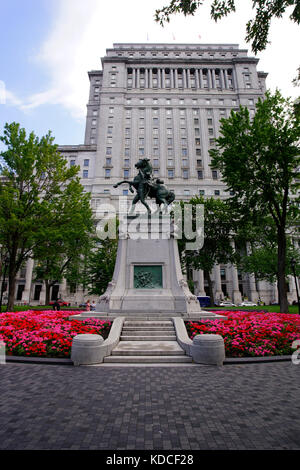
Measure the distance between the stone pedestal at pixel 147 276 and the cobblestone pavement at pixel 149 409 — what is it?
5.16 meters

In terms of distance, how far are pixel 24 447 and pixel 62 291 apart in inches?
2250

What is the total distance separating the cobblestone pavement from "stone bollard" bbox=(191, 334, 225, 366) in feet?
1.71

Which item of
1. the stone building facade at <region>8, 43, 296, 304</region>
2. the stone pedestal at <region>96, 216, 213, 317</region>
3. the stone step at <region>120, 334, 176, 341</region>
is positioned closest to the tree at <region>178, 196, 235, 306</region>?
the stone pedestal at <region>96, 216, 213, 317</region>

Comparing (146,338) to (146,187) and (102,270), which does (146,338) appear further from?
(102,270)

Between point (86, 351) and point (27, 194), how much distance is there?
47.2ft

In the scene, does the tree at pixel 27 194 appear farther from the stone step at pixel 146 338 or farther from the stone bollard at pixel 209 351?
the stone bollard at pixel 209 351

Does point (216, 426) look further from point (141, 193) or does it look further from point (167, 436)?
point (141, 193)

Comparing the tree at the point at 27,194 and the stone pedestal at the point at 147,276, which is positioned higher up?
the tree at the point at 27,194

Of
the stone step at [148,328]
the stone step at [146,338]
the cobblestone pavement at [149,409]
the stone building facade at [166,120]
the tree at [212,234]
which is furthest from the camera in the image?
the stone building facade at [166,120]

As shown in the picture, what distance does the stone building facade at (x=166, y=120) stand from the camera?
61.2 m

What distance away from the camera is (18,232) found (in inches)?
672

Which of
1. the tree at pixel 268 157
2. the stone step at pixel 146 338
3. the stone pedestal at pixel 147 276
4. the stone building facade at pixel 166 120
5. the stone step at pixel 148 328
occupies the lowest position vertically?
the stone step at pixel 146 338

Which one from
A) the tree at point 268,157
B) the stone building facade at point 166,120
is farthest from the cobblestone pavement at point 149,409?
the stone building facade at point 166,120
